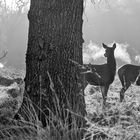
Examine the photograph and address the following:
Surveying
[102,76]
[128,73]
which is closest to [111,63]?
[102,76]

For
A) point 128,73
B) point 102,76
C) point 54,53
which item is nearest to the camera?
point 54,53

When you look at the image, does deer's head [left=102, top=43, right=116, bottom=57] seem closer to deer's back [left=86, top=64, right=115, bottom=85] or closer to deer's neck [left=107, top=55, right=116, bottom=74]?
deer's neck [left=107, top=55, right=116, bottom=74]

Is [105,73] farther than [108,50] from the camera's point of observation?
No

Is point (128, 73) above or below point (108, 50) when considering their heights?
below

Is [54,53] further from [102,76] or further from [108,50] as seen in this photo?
[108,50]

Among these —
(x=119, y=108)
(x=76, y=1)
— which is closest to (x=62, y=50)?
(x=76, y=1)

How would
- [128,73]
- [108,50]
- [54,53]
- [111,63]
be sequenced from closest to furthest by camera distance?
1. [54,53]
2. [111,63]
3. [108,50]
4. [128,73]

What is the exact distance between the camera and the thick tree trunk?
5.27 metres

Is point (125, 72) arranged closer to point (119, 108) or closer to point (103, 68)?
point (103, 68)

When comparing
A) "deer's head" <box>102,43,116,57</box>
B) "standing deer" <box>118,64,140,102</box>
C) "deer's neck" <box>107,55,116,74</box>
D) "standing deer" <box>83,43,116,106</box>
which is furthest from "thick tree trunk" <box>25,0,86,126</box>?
"standing deer" <box>118,64,140,102</box>

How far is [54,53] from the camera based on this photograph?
208 inches

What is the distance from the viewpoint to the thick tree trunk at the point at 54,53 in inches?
207

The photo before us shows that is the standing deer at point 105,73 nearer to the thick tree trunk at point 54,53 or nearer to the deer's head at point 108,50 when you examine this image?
the deer's head at point 108,50

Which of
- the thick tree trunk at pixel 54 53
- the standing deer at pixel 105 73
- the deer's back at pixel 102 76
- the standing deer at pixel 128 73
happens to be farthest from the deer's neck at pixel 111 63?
the thick tree trunk at pixel 54 53
